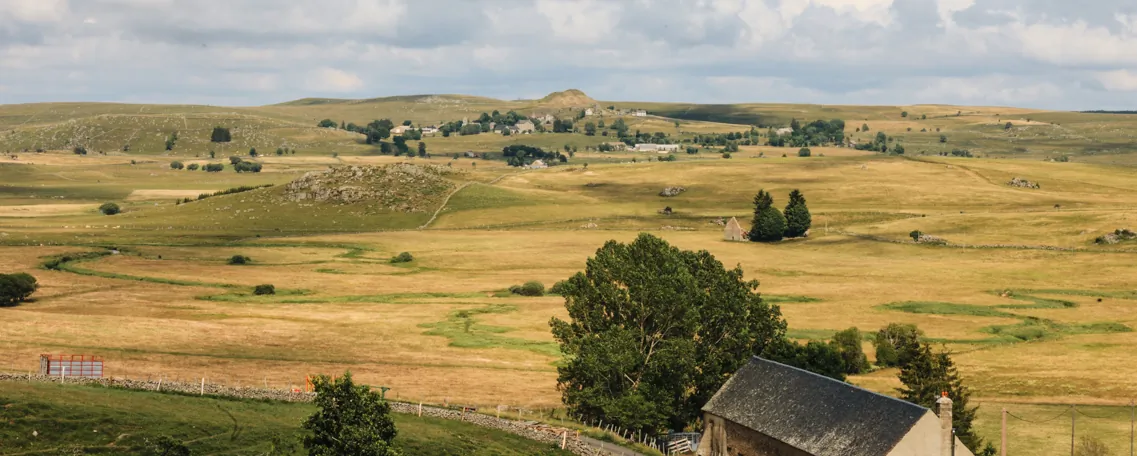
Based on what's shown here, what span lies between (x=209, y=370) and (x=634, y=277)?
105 feet

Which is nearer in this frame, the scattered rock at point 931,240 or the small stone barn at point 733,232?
the scattered rock at point 931,240

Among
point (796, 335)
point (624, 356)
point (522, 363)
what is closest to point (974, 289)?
point (796, 335)

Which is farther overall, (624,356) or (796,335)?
(796,335)

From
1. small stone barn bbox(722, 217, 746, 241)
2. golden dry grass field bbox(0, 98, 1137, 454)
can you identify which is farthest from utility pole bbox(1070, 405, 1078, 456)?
small stone barn bbox(722, 217, 746, 241)

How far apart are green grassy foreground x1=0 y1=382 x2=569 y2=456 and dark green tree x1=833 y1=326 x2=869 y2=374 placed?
38.3m

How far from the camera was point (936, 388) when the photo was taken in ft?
211

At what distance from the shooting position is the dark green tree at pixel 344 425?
1656 inches

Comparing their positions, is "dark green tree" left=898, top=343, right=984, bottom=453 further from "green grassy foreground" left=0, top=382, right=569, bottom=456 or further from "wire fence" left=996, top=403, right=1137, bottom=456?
"green grassy foreground" left=0, top=382, right=569, bottom=456

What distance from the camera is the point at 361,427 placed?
42.6 meters

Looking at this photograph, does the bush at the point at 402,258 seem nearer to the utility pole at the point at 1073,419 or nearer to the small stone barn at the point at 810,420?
the small stone barn at the point at 810,420

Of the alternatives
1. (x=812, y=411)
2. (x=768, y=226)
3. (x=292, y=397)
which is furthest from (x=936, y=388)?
(x=768, y=226)

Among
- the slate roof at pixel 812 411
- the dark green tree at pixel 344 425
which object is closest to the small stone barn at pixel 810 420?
the slate roof at pixel 812 411

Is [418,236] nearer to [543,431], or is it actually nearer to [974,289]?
[974,289]

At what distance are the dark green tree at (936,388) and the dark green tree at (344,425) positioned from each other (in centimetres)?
3411
